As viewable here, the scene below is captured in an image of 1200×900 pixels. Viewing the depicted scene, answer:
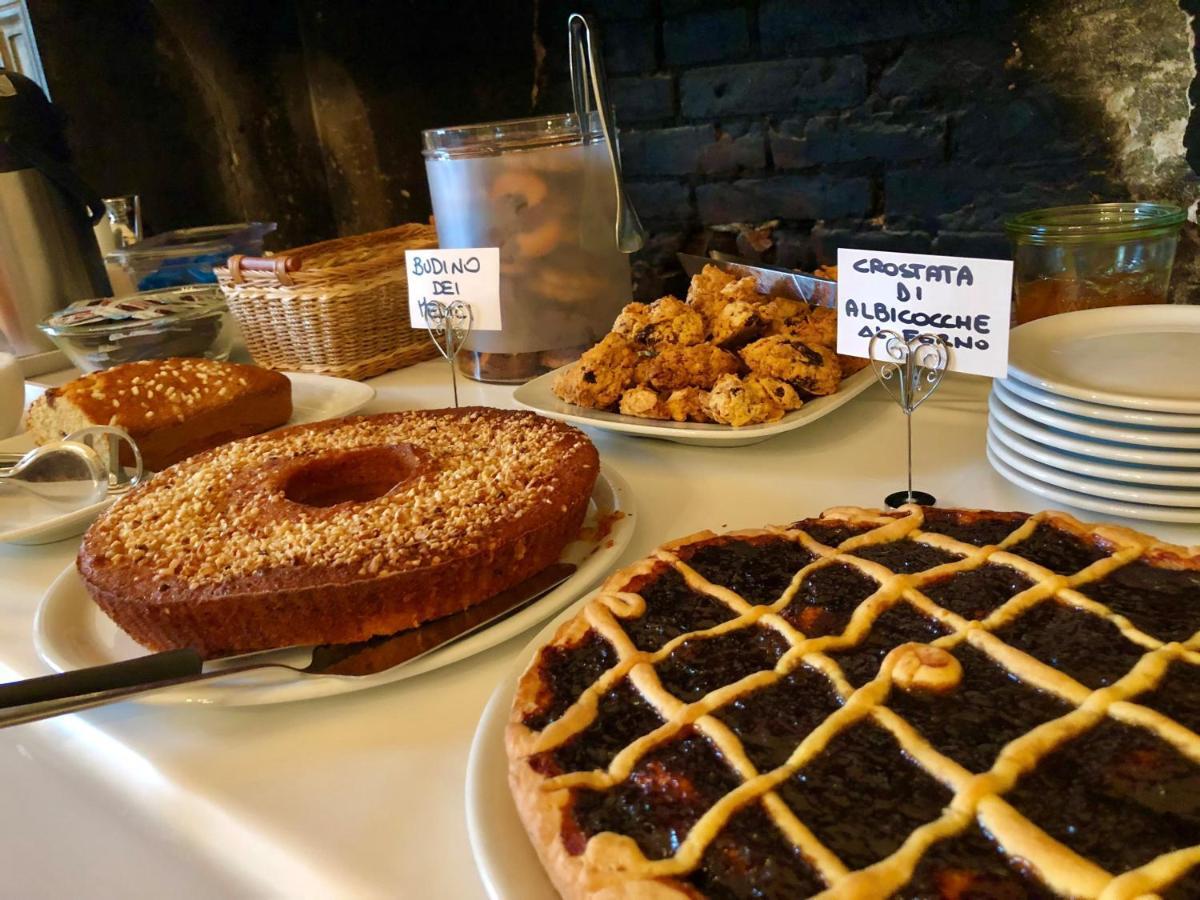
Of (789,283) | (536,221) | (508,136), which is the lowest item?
(789,283)

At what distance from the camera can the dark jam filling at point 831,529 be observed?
76cm

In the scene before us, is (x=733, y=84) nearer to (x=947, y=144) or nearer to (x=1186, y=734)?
(x=947, y=144)

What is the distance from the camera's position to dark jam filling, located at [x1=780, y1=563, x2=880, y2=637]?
634mm

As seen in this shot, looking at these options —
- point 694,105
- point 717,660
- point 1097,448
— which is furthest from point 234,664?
point 694,105

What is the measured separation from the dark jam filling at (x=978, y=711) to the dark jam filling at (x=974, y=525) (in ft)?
0.57

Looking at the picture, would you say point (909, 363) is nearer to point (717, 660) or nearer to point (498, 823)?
point (717, 660)

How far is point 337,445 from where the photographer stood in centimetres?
104

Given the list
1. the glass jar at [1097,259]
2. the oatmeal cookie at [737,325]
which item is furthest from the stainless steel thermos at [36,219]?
the glass jar at [1097,259]

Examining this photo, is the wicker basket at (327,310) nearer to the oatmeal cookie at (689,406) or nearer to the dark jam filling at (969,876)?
the oatmeal cookie at (689,406)

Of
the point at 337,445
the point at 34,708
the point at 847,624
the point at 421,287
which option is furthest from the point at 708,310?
the point at 34,708

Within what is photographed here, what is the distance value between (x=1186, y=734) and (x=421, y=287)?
101 centimetres

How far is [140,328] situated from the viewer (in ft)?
5.07

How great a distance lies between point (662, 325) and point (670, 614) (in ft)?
1.82

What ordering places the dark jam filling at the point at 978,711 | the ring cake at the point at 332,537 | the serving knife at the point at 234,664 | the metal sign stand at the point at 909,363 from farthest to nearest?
1. the metal sign stand at the point at 909,363
2. the ring cake at the point at 332,537
3. the serving knife at the point at 234,664
4. the dark jam filling at the point at 978,711
